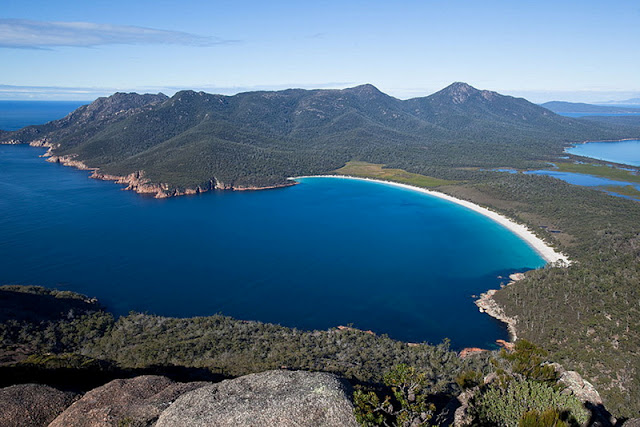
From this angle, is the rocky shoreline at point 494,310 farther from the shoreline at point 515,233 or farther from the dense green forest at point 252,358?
the dense green forest at point 252,358

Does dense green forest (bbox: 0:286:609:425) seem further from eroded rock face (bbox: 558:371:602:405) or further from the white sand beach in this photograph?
the white sand beach

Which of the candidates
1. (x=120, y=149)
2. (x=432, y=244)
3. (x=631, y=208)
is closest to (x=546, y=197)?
(x=631, y=208)

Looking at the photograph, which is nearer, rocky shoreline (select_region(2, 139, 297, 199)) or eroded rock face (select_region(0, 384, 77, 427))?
eroded rock face (select_region(0, 384, 77, 427))

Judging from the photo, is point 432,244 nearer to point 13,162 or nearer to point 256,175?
point 256,175

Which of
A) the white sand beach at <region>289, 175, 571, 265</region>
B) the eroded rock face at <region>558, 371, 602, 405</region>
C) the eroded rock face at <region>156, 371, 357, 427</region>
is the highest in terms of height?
the eroded rock face at <region>156, 371, 357, 427</region>

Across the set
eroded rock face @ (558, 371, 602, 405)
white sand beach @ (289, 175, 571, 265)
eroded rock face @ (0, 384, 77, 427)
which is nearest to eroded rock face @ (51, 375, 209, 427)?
eroded rock face @ (0, 384, 77, 427)

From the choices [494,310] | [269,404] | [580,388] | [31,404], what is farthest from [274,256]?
[580,388]

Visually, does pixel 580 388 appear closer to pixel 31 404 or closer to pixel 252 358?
pixel 252 358
